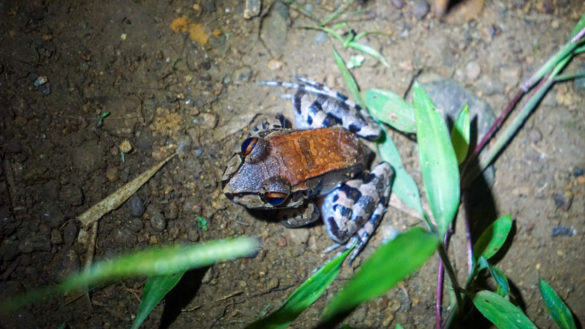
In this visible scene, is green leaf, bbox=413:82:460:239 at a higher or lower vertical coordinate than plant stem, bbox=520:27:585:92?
lower

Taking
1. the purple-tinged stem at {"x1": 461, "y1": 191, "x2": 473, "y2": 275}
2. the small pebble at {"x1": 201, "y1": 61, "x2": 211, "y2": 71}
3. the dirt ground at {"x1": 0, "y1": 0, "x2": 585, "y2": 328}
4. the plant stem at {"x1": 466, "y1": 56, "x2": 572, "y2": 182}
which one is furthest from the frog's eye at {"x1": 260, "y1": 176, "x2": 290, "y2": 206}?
the plant stem at {"x1": 466, "y1": 56, "x2": 572, "y2": 182}

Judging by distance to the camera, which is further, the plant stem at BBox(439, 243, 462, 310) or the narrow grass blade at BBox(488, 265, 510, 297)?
the narrow grass blade at BBox(488, 265, 510, 297)

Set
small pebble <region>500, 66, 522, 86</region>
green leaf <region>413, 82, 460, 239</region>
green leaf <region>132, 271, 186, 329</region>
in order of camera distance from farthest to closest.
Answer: small pebble <region>500, 66, 522, 86</region>, green leaf <region>132, 271, 186, 329</region>, green leaf <region>413, 82, 460, 239</region>

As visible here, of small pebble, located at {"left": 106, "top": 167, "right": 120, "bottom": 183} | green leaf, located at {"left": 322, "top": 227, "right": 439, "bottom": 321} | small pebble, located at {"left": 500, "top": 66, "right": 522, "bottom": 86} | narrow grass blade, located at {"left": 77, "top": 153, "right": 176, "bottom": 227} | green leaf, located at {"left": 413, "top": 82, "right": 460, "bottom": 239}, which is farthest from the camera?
small pebble, located at {"left": 500, "top": 66, "right": 522, "bottom": 86}

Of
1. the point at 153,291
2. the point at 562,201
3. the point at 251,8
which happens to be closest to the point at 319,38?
the point at 251,8

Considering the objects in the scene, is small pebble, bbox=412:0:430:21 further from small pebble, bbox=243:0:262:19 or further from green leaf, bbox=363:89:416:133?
small pebble, bbox=243:0:262:19

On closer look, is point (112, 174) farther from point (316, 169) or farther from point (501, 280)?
point (501, 280)

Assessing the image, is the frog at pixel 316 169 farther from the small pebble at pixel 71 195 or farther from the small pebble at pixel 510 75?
the small pebble at pixel 510 75
